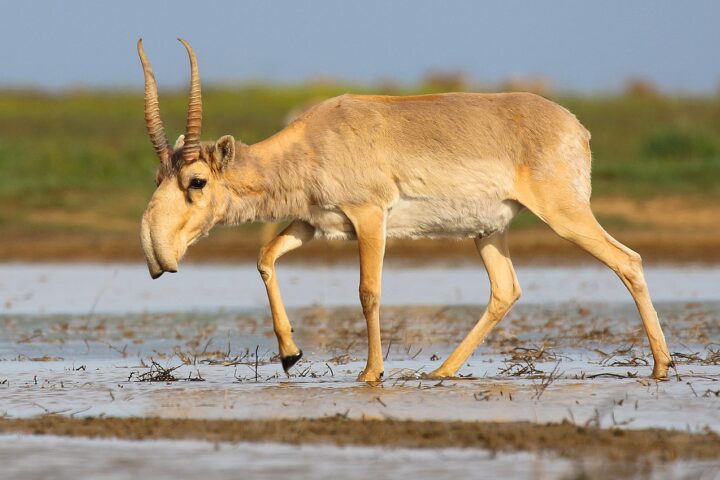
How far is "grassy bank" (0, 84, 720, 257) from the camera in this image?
2383 centimetres

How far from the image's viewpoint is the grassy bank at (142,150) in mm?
23828

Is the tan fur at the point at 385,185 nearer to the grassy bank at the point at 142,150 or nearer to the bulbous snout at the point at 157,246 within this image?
the bulbous snout at the point at 157,246

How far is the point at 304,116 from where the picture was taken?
376 inches

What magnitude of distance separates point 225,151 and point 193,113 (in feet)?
1.28

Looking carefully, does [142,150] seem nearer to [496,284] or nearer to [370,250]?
[496,284]

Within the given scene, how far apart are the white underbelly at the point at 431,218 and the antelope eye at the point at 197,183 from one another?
2.35 ft

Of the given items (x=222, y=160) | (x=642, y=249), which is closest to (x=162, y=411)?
(x=222, y=160)

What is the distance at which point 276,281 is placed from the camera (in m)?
9.29

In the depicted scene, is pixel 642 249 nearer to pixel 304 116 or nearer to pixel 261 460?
pixel 304 116

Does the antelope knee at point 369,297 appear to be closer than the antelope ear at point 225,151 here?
Yes

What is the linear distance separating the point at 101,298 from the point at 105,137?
17.2 meters

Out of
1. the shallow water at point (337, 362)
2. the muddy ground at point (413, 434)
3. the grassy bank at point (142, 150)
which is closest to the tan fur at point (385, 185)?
the shallow water at point (337, 362)

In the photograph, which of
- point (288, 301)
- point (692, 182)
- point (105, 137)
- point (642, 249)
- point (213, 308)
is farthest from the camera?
point (105, 137)

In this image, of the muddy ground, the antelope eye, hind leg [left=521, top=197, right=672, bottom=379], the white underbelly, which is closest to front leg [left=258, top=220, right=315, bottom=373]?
the white underbelly
